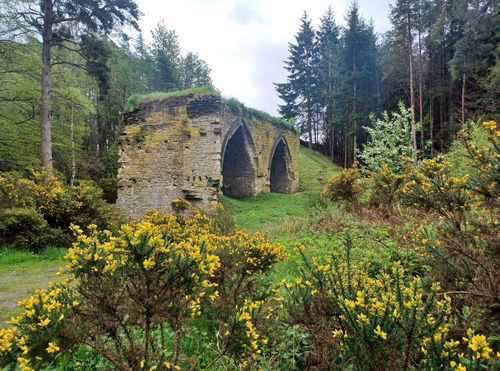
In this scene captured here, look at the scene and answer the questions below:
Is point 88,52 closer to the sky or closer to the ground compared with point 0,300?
closer to the sky

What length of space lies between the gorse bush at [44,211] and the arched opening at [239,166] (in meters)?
8.97

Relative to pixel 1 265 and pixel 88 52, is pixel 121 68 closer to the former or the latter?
pixel 88 52

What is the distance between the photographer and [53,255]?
599 cm

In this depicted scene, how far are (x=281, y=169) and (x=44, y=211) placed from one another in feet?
47.7

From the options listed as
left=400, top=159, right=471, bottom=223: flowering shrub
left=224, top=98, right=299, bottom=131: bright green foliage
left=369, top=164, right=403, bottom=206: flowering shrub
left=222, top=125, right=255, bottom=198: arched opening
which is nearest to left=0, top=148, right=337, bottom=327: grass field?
left=222, top=125, right=255, bottom=198: arched opening

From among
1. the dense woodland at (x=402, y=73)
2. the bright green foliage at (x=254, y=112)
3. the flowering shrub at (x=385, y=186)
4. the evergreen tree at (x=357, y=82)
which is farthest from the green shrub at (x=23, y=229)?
the evergreen tree at (x=357, y=82)

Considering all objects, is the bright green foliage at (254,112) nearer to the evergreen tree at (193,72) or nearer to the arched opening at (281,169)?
the arched opening at (281,169)

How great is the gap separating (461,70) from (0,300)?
75.8ft

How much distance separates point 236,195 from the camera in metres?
16.3

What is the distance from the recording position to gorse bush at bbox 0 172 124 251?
6133 millimetres

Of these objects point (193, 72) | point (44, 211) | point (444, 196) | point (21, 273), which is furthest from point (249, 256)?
point (193, 72)

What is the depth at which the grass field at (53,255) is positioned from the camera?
388 cm

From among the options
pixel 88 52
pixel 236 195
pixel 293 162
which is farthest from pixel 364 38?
pixel 88 52

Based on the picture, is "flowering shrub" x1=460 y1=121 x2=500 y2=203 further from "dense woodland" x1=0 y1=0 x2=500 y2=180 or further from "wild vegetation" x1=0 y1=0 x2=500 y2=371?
"dense woodland" x1=0 y1=0 x2=500 y2=180
